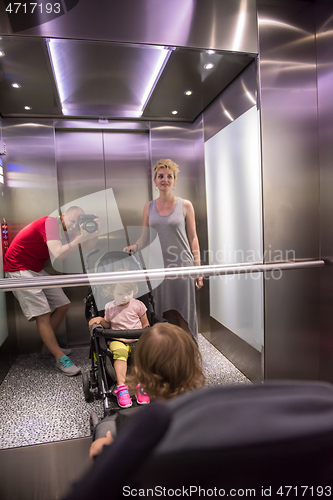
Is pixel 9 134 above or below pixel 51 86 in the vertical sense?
below

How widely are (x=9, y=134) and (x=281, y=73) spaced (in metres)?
1.86

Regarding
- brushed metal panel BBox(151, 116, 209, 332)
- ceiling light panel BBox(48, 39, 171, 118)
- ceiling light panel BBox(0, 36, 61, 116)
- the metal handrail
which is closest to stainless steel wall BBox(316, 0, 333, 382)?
the metal handrail

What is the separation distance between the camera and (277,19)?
6.24 feet

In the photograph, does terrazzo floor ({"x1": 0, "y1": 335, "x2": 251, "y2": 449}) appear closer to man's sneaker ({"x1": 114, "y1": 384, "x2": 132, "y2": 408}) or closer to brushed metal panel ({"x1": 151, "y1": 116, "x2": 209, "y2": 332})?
man's sneaker ({"x1": 114, "y1": 384, "x2": 132, "y2": 408})

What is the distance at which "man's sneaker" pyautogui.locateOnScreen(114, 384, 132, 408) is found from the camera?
5.93 feet

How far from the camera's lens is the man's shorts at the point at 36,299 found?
2070mm

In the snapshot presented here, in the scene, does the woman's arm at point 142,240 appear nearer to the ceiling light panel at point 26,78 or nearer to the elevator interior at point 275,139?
the elevator interior at point 275,139

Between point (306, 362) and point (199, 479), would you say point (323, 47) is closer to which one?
point (306, 362)

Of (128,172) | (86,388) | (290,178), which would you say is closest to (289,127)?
(290,178)

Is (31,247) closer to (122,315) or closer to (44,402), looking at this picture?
(122,315)

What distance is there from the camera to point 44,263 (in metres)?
2.09

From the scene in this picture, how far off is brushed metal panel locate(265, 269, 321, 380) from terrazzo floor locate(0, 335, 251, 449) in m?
0.36

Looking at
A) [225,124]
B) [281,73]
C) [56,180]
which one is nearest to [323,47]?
[281,73]

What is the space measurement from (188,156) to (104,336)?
1.58 m
